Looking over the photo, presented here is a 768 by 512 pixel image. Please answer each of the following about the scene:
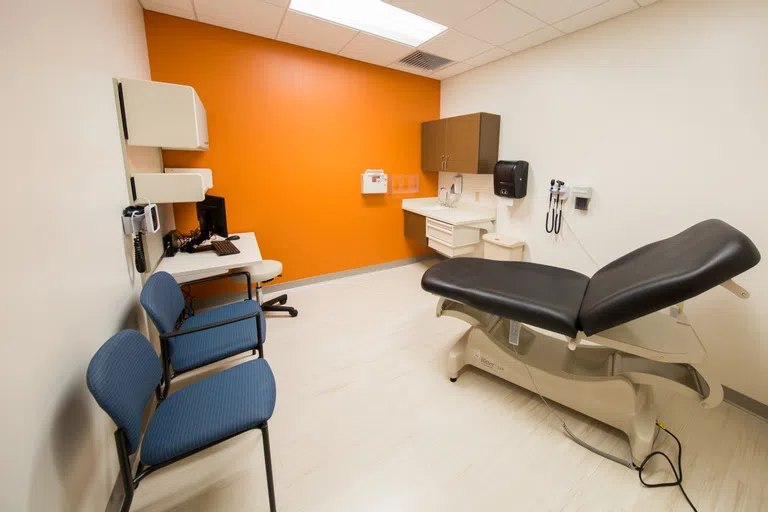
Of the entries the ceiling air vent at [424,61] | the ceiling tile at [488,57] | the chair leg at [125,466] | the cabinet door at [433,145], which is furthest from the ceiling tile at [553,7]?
the chair leg at [125,466]

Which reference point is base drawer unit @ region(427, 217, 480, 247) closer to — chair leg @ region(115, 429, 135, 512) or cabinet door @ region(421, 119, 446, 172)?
cabinet door @ region(421, 119, 446, 172)

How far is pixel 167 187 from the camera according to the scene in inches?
82.0

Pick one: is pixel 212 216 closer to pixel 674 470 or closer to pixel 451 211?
pixel 451 211

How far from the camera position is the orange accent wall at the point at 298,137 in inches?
111

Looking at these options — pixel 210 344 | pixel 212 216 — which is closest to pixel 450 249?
pixel 212 216

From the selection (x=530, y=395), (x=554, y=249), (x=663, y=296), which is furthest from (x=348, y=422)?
(x=554, y=249)

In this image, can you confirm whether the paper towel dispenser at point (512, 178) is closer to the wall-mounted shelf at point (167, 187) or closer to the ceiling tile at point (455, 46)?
the ceiling tile at point (455, 46)

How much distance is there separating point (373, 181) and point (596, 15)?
7.89 feet

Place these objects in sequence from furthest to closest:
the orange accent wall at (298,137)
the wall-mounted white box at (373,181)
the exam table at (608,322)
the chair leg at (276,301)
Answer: the wall-mounted white box at (373,181)
the chair leg at (276,301)
the orange accent wall at (298,137)
the exam table at (608,322)

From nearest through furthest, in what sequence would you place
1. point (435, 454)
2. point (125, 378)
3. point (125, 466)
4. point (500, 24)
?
point (125, 466) → point (125, 378) → point (435, 454) → point (500, 24)

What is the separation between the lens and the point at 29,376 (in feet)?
2.89

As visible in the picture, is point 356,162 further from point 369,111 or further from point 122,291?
point 122,291

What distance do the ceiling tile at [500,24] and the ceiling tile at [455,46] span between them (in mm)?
89

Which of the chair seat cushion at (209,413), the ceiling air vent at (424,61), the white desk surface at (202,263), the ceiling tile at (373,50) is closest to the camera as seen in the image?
the chair seat cushion at (209,413)
